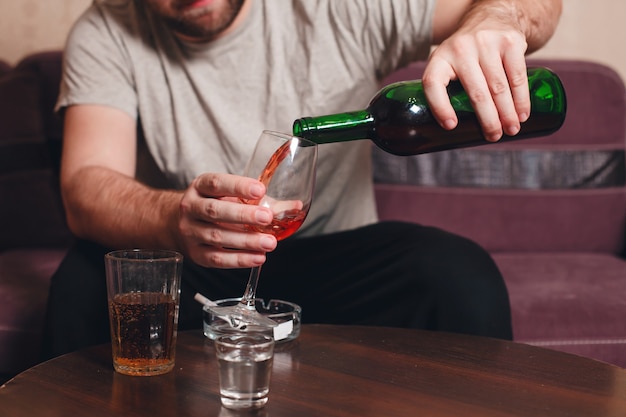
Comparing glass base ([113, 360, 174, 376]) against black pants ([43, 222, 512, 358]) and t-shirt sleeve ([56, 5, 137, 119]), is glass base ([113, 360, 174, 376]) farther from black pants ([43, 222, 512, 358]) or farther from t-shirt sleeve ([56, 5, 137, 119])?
t-shirt sleeve ([56, 5, 137, 119])

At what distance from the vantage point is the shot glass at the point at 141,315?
0.87 m

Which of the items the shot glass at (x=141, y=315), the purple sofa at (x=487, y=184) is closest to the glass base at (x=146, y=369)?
the shot glass at (x=141, y=315)

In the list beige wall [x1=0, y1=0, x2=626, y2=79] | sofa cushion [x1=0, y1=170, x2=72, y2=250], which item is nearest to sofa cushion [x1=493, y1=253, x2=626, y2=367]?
beige wall [x1=0, y1=0, x2=626, y2=79]

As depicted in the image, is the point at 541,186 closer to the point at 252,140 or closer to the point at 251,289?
the point at 252,140

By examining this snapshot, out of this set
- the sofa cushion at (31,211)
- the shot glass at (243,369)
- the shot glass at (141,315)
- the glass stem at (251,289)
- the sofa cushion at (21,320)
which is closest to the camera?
the shot glass at (243,369)

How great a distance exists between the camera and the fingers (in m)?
1.00

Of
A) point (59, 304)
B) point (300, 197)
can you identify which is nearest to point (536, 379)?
point (300, 197)

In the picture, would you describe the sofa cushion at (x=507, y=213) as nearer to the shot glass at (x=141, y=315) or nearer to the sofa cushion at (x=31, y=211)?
the sofa cushion at (x=31, y=211)

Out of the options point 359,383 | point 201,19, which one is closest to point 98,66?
point 201,19

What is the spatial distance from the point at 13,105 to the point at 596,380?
5.79 feet

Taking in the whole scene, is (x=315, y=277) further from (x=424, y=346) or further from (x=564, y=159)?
(x=564, y=159)

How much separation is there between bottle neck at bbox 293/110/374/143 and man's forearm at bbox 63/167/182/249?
0.31 metres

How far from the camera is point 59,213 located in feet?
7.00

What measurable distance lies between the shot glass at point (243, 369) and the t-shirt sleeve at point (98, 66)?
96cm
